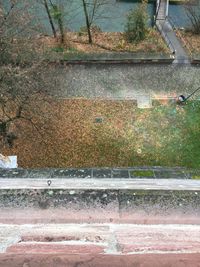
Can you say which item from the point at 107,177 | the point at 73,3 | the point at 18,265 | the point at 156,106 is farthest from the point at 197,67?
the point at 18,265

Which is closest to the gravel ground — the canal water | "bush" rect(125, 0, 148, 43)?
"bush" rect(125, 0, 148, 43)

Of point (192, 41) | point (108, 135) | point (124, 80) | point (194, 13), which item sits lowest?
point (108, 135)

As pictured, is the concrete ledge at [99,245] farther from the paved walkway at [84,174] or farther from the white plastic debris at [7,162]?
the white plastic debris at [7,162]

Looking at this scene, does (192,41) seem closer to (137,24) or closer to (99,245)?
(137,24)

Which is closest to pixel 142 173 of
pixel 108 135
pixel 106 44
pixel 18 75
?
pixel 18 75

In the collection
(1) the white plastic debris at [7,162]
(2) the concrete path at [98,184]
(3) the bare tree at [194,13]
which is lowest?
(2) the concrete path at [98,184]

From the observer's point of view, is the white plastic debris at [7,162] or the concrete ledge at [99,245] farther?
the white plastic debris at [7,162]

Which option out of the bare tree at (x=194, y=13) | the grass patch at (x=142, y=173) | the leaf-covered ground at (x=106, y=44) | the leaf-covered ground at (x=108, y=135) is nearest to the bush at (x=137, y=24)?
the leaf-covered ground at (x=106, y=44)
